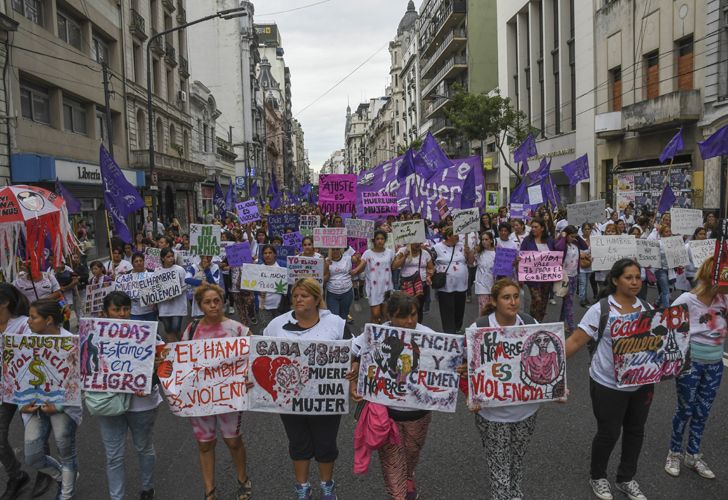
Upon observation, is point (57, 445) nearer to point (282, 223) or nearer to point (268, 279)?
point (268, 279)

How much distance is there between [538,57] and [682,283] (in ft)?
97.7

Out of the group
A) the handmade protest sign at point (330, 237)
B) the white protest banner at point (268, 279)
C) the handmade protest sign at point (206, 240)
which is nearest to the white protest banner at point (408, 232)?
the handmade protest sign at point (330, 237)

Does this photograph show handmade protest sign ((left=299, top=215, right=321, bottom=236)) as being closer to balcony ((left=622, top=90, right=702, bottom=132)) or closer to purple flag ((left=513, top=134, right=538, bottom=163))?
purple flag ((left=513, top=134, right=538, bottom=163))

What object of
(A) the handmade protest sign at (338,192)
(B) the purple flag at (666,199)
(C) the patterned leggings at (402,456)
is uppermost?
(A) the handmade protest sign at (338,192)

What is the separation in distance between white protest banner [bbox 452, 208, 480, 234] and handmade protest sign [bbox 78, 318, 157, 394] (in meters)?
7.13

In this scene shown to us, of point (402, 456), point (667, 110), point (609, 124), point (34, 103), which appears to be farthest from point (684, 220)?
point (34, 103)

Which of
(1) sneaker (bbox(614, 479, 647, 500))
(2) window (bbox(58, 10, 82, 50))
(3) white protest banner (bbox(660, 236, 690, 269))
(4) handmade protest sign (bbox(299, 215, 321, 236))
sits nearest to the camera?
(1) sneaker (bbox(614, 479, 647, 500))

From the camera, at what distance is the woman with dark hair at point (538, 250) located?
28.0 ft

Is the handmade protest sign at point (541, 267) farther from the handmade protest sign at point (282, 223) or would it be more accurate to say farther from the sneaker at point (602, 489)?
the handmade protest sign at point (282, 223)

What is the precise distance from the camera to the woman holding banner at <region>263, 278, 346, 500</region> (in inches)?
158

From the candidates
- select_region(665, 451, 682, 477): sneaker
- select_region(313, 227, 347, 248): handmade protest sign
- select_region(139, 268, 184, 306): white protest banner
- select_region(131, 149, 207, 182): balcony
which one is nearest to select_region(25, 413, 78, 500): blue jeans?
select_region(139, 268, 184, 306): white protest banner

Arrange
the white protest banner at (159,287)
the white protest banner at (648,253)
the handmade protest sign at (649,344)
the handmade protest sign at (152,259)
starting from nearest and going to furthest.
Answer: the handmade protest sign at (649,344) < the white protest banner at (159,287) < the white protest banner at (648,253) < the handmade protest sign at (152,259)

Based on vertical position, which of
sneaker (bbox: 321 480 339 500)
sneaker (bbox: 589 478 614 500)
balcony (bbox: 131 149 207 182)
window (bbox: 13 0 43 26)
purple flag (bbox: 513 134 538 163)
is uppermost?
window (bbox: 13 0 43 26)

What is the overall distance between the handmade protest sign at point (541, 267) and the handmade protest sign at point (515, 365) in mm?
4727
